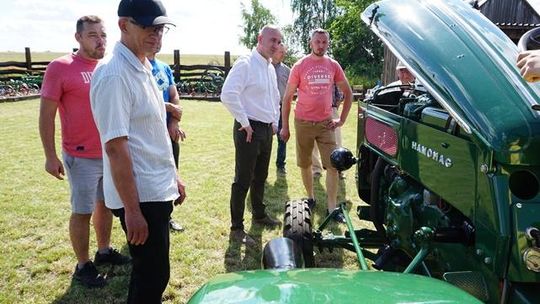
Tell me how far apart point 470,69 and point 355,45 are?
102 ft

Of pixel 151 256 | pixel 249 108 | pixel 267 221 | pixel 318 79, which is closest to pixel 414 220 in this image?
pixel 151 256

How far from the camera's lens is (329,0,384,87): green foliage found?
30.7 m

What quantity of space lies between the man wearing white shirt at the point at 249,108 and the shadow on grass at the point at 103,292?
118 centimetres

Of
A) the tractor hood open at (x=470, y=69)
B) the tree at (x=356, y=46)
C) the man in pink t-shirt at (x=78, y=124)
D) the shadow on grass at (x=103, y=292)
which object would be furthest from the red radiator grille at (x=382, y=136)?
the tree at (x=356, y=46)

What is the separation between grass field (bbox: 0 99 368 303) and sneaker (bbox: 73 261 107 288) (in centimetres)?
5

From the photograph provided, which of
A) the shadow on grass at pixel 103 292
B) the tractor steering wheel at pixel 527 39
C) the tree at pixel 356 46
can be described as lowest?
the shadow on grass at pixel 103 292

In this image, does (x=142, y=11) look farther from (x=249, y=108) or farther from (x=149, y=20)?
(x=249, y=108)

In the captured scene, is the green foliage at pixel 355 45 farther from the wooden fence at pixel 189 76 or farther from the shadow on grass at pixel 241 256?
the shadow on grass at pixel 241 256

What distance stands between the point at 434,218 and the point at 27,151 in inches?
325

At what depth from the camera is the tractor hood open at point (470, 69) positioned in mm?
1778

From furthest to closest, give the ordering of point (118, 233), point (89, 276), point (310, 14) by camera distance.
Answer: point (310, 14) < point (118, 233) < point (89, 276)

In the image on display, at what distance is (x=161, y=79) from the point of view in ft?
13.5

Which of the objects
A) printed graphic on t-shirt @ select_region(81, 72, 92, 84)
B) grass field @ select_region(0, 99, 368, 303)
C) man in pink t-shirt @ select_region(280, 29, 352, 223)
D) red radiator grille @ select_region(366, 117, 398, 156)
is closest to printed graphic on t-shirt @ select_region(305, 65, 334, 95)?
man in pink t-shirt @ select_region(280, 29, 352, 223)

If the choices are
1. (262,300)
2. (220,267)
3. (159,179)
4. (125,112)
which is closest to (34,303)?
(220,267)
